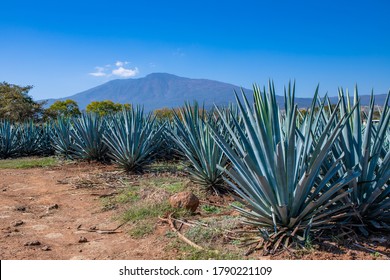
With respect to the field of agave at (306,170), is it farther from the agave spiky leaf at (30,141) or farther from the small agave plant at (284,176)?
the agave spiky leaf at (30,141)

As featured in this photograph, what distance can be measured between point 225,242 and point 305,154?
3.67 feet

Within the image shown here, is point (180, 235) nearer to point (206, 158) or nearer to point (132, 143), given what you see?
point (206, 158)

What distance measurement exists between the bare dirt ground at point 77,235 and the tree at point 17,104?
85.7 ft

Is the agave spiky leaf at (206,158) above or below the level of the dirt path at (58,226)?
above

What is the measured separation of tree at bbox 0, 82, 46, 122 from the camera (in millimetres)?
31275

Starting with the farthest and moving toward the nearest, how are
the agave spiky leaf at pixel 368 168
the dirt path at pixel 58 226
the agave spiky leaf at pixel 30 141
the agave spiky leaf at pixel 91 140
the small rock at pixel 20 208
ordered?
the agave spiky leaf at pixel 30 141 → the agave spiky leaf at pixel 91 140 → the small rock at pixel 20 208 → the dirt path at pixel 58 226 → the agave spiky leaf at pixel 368 168

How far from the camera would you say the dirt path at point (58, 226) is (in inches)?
152

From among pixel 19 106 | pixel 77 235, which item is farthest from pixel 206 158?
pixel 19 106

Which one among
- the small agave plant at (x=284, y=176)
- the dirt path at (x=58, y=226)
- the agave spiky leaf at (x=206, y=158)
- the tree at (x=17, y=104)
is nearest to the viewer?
the small agave plant at (x=284, y=176)

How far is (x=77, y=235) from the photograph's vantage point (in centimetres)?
453

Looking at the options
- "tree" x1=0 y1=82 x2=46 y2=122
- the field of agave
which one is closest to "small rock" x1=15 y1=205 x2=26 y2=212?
the field of agave

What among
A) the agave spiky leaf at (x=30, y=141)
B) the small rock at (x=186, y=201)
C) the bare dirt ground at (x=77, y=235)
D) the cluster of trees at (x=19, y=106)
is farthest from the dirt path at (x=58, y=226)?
the cluster of trees at (x=19, y=106)

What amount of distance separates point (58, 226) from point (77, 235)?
22.6 inches

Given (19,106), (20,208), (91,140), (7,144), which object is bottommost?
(20,208)
